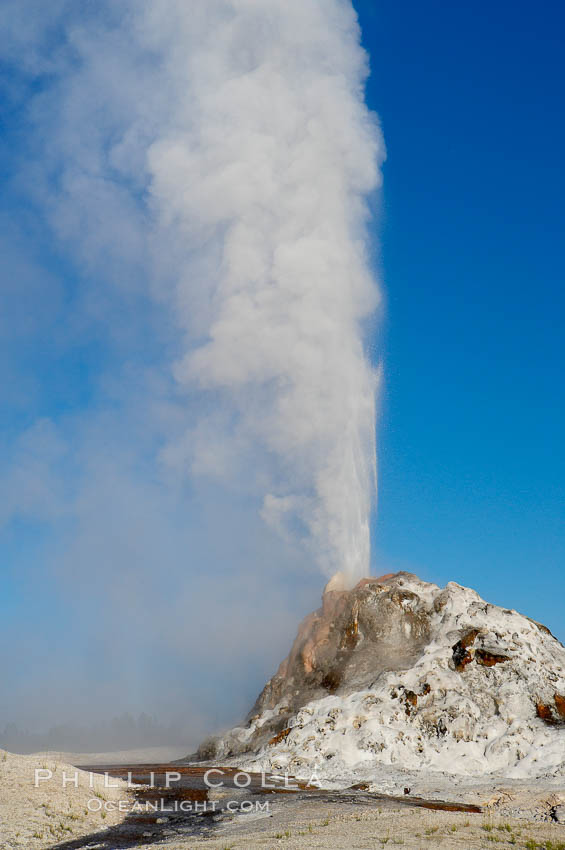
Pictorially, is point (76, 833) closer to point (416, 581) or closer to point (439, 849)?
point (439, 849)

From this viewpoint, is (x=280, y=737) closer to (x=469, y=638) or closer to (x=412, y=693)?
(x=412, y=693)

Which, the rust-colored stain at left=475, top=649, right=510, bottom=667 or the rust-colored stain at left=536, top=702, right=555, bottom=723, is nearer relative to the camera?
the rust-colored stain at left=536, top=702, right=555, bottom=723

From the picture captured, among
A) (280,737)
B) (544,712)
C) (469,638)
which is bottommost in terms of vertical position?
(280,737)

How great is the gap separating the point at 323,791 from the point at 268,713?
2875cm

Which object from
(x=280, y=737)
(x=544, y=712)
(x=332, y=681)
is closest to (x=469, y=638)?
(x=544, y=712)

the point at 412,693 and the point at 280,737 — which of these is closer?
the point at 412,693

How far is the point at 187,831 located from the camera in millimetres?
27500

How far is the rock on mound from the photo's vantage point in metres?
48.4

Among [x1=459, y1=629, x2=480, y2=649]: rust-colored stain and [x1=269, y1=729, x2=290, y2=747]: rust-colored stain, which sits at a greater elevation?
[x1=459, y1=629, x2=480, y2=649]: rust-colored stain

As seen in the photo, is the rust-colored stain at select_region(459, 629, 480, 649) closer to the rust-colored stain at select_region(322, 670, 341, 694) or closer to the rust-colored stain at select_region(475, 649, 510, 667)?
the rust-colored stain at select_region(475, 649, 510, 667)

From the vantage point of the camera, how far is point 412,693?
54.2m

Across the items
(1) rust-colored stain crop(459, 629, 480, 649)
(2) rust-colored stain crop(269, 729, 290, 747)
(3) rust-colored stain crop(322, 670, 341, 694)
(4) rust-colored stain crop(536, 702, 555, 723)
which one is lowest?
(2) rust-colored stain crop(269, 729, 290, 747)

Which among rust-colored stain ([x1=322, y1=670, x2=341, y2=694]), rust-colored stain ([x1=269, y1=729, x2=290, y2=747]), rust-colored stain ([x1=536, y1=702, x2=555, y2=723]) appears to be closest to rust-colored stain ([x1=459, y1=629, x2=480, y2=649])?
rust-colored stain ([x1=536, y1=702, x2=555, y2=723])

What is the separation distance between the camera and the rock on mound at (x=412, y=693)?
48375mm
